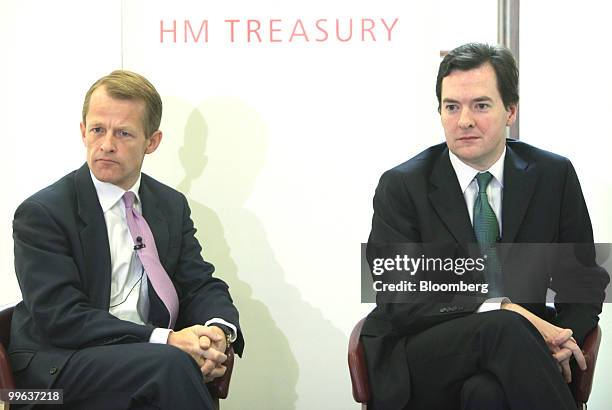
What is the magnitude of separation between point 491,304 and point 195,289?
994 mm

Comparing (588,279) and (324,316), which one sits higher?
(588,279)

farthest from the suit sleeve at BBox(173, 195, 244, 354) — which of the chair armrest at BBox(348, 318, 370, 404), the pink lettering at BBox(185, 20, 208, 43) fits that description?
the pink lettering at BBox(185, 20, 208, 43)

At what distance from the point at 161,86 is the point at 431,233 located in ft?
4.22

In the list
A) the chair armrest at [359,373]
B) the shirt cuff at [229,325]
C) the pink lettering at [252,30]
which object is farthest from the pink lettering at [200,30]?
the chair armrest at [359,373]

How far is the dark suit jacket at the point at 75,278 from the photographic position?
2.68m

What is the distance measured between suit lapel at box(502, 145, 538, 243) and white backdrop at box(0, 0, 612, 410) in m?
0.57

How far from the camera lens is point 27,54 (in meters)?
3.66

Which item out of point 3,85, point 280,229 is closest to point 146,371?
point 280,229

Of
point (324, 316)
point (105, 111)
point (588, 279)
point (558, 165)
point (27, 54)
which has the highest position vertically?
point (27, 54)

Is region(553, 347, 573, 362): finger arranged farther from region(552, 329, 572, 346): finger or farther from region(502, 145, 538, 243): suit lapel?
region(502, 145, 538, 243): suit lapel

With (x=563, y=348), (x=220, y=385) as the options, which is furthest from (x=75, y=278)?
(x=563, y=348)

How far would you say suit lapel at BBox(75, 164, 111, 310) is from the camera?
9.31 ft

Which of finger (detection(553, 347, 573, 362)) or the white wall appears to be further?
the white wall

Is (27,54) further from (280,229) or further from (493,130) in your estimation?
(493,130)
